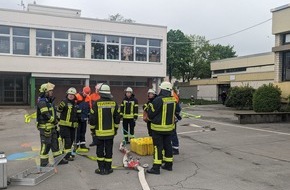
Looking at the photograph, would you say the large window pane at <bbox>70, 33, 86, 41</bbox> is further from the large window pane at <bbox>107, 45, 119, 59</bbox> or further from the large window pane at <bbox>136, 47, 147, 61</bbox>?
the large window pane at <bbox>136, 47, 147, 61</bbox>

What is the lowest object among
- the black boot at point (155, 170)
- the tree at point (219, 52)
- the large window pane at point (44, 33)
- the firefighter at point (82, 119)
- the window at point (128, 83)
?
the black boot at point (155, 170)

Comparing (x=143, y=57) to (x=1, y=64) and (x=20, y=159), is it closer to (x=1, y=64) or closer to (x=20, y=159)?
(x=1, y=64)

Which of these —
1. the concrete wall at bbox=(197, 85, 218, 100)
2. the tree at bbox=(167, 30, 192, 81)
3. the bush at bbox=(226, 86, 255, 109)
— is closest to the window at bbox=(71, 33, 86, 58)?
the bush at bbox=(226, 86, 255, 109)

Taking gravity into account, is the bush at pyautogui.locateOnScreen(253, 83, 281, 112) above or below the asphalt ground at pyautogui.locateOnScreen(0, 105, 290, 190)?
above

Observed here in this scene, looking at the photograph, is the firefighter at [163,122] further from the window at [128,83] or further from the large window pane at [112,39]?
the window at [128,83]

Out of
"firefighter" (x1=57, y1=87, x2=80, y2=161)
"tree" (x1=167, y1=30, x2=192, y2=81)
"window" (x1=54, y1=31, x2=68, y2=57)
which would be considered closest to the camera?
"firefighter" (x1=57, y1=87, x2=80, y2=161)

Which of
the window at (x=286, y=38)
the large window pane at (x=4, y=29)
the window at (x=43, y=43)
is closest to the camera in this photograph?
the window at (x=286, y=38)

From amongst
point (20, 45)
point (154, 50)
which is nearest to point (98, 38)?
point (154, 50)

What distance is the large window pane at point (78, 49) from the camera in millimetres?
30562

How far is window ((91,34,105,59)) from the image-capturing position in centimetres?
3139

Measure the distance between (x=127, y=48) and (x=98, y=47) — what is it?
289cm

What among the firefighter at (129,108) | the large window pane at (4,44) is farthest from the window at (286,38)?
the large window pane at (4,44)

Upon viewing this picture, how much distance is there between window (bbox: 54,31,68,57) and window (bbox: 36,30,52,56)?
514 mm

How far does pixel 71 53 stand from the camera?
30.4 meters
